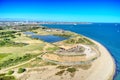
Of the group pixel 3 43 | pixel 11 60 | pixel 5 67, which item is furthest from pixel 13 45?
pixel 5 67

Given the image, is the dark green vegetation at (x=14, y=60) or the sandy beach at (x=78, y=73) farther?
the dark green vegetation at (x=14, y=60)

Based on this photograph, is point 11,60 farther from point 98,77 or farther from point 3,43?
point 3,43

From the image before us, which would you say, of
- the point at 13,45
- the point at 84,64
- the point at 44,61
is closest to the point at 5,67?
the point at 44,61

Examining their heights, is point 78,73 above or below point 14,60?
below

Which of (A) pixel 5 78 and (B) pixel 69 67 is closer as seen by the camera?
(A) pixel 5 78

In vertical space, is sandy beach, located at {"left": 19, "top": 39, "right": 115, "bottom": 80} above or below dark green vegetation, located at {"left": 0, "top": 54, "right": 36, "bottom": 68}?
below

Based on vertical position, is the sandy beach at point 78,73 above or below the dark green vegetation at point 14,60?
below

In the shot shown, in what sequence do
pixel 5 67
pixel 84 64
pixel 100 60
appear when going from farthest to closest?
pixel 100 60 → pixel 84 64 → pixel 5 67

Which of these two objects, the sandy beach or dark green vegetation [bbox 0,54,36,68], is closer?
the sandy beach

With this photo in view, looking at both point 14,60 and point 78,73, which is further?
point 14,60

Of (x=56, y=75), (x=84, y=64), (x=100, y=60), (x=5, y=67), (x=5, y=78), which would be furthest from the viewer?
(x=100, y=60)
